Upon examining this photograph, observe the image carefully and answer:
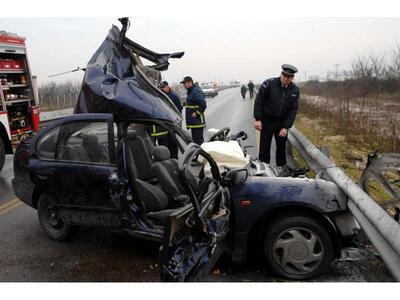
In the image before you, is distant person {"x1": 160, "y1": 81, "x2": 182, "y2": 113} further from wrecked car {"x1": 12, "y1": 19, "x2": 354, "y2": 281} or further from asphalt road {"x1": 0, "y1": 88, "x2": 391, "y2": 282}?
asphalt road {"x1": 0, "y1": 88, "x2": 391, "y2": 282}

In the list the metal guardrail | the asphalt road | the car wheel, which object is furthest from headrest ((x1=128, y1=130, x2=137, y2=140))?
the metal guardrail

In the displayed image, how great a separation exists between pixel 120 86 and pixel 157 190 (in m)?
1.12

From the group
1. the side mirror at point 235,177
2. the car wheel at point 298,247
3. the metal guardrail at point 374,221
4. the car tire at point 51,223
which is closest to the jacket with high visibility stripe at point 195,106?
the car tire at point 51,223

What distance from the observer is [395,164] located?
3.49 meters

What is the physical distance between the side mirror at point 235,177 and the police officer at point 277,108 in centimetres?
278

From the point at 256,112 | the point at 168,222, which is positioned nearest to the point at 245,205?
the point at 168,222

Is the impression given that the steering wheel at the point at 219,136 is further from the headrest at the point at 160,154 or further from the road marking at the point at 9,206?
the road marking at the point at 9,206

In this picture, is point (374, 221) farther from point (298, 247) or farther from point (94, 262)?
Answer: point (94, 262)

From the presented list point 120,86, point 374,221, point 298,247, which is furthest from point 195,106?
point 374,221

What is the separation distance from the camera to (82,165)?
4.05 meters

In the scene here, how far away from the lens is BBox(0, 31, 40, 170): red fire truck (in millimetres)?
8859

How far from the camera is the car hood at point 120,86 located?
3826 mm

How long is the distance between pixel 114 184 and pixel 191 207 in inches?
49.0

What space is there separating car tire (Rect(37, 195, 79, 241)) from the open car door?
82.9 inches
